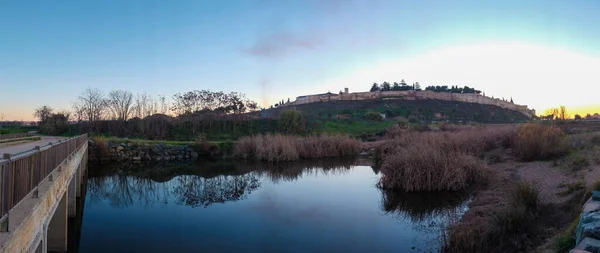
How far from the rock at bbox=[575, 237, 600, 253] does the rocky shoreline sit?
2957 cm

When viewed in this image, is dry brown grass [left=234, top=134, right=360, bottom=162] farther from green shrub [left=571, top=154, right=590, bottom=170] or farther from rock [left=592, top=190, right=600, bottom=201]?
rock [left=592, top=190, right=600, bottom=201]

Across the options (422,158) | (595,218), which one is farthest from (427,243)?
(422,158)

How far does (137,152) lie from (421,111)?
212 ft

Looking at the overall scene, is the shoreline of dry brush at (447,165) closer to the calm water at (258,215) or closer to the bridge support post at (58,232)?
the calm water at (258,215)

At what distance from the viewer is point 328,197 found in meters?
16.2

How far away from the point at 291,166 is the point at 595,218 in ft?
71.0

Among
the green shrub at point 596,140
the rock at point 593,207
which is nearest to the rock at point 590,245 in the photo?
the rock at point 593,207

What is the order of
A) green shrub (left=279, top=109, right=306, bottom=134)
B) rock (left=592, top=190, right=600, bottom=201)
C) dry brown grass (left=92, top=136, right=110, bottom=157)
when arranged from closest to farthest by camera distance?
rock (left=592, top=190, right=600, bottom=201)
dry brown grass (left=92, top=136, right=110, bottom=157)
green shrub (left=279, top=109, right=306, bottom=134)

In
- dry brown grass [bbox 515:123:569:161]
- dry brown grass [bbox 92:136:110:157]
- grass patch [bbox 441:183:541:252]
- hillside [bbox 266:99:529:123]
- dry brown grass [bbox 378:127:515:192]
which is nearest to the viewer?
grass patch [bbox 441:183:541:252]

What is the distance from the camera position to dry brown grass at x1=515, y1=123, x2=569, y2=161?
1773 cm

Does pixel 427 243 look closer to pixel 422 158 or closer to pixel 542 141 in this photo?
pixel 422 158

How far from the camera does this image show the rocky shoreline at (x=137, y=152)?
1176 inches

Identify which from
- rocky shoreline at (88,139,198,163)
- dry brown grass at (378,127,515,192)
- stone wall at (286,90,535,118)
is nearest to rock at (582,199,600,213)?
dry brown grass at (378,127,515,192)

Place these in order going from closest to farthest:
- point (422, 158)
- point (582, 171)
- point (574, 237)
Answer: point (574, 237)
point (582, 171)
point (422, 158)
